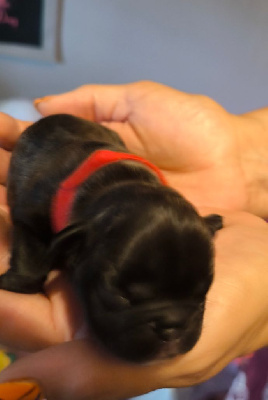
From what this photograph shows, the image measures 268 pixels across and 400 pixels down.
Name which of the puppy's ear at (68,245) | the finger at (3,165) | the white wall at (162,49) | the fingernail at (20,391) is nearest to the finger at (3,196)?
the finger at (3,165)

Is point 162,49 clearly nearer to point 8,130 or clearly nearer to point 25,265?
point 8,130

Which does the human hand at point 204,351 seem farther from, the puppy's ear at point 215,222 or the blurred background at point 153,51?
the blurred background at point 153,51

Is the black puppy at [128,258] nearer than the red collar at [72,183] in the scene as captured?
Yes

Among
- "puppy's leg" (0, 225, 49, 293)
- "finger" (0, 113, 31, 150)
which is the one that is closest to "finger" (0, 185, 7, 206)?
"finger" (0, 113, 31, 150)

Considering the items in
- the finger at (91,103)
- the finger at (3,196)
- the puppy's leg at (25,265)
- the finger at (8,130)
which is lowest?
the finger at (3,196)

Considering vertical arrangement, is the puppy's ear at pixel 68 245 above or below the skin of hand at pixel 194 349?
above

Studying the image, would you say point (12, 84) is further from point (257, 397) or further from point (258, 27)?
point (257, 397)

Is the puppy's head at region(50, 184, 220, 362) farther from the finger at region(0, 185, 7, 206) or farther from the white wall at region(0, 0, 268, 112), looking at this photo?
the white wall at region(0, 0, 268, 112)
